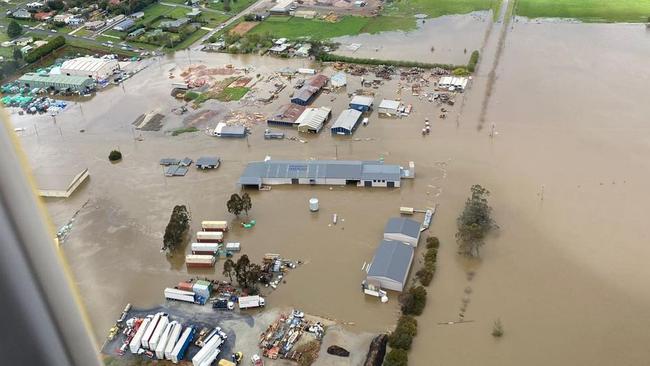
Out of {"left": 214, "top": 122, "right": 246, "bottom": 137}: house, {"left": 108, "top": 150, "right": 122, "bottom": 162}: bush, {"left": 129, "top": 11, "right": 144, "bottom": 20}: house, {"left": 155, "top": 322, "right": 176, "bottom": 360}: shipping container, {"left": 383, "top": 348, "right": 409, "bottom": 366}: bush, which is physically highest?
{"left": 383, "top": 348, "right": 409, "bottom": 366}: bush

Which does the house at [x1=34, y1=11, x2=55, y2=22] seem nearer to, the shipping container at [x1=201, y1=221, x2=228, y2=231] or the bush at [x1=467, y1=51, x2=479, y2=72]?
the shipping container at [x1=201, y1=221, x2=228, y2=231]

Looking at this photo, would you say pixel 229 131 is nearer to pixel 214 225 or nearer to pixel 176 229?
pixel 214 225

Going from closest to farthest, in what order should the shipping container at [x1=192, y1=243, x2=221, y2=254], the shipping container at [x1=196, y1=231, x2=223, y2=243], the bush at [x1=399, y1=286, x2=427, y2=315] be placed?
the bush at [x1=399, y1=286, x2=427, y2=315], the shipping container at [x1=192, y1=243, x2=221, y2=254], the shipping container at [x1=196, y1=231, x2=223, y2=243]

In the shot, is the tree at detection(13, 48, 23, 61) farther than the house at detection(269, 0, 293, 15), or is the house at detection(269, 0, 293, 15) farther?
the house at detection(269, 0, 293, 15)

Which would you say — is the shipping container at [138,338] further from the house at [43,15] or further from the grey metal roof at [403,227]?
the house at [43,15]

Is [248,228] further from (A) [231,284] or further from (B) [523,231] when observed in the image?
(B) [523,231]

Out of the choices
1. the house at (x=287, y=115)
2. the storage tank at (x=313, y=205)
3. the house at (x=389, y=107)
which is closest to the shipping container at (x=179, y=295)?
the storage tank at (x=313, y=205)

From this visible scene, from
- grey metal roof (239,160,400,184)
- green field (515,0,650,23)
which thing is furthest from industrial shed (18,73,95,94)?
green field (515,0,650,23)
